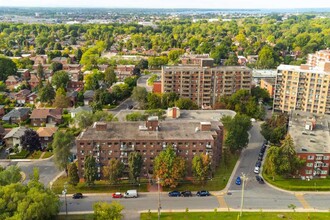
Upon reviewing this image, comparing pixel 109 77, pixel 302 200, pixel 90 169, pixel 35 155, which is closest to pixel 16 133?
pixel 35 155

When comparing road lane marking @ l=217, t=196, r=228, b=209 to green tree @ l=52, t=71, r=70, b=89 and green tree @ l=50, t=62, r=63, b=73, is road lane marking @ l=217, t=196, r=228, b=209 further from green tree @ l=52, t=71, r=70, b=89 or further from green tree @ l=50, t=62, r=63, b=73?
green tree @ l=50, t=62, r=63, b=73

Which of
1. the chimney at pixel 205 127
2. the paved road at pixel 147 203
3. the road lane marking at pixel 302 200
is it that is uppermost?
the chimney at pixel 205 127

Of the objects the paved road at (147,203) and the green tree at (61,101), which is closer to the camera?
the paved road at (147,203)

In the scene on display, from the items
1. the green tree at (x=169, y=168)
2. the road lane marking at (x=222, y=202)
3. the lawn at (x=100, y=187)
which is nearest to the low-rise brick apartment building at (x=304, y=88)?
the road lane marking at (x=222, y=202)

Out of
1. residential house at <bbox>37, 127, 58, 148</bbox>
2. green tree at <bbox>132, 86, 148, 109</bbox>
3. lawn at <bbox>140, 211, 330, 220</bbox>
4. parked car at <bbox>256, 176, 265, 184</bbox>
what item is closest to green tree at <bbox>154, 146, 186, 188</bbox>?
lawn at <bbox>140, 211, 330, 220</bbox>

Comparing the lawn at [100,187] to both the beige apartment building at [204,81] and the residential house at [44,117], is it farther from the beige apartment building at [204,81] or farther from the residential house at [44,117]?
the beige apartment building at [204,81]

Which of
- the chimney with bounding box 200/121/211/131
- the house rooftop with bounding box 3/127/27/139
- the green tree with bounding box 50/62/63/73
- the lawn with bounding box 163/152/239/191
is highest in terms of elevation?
the chimney with bounding box 200/121/211/131
